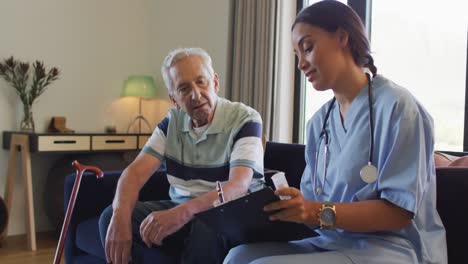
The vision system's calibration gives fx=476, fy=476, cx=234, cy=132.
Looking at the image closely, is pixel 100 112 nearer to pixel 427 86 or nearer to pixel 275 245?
pixel 427 86

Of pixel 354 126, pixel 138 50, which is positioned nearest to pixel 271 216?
pixel 354 126

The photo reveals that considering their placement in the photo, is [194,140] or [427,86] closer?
[194,140]

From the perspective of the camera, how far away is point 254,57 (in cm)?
313

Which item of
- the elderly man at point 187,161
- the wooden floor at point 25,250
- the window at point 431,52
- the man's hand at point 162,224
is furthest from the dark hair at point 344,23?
the wooden floor at point 25,250

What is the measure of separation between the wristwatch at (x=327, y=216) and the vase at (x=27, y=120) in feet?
8.89

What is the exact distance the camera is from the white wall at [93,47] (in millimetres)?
3289

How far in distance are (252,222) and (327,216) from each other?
174mm

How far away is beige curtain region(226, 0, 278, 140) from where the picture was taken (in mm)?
3049

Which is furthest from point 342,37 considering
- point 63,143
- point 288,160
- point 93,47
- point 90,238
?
point 93,47

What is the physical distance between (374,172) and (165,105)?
2981 millimetres

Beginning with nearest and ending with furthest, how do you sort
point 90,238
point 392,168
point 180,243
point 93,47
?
point 392,168 < point 180,243 < point 90,238 < point 93,47

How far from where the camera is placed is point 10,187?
10.3 feet

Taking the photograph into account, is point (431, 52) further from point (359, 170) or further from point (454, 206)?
point (359, 170)

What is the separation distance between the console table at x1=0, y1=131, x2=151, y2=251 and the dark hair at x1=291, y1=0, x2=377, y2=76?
2356 mm
